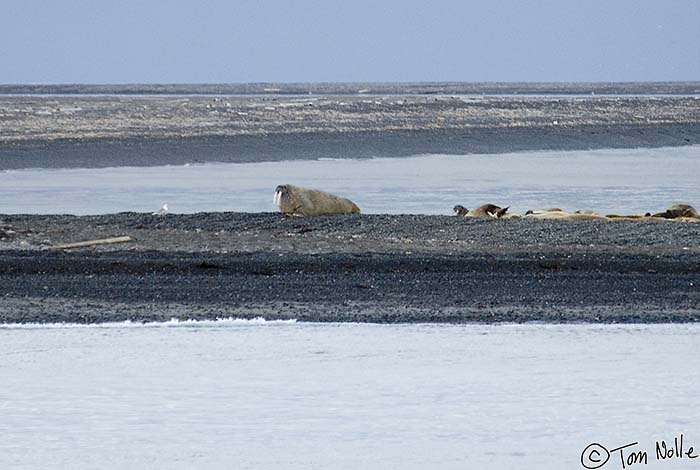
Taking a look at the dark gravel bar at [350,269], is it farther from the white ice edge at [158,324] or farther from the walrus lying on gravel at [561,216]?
the walrus lying on gravel at [561,216]

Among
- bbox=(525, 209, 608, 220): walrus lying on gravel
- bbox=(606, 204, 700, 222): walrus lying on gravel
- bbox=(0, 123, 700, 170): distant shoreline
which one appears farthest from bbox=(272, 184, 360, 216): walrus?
bbox=(0, 123, 700, 170): distant shoreline

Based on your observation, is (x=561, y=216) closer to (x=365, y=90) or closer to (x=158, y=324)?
(x=158, y=324)

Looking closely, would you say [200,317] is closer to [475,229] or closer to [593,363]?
[593,363]

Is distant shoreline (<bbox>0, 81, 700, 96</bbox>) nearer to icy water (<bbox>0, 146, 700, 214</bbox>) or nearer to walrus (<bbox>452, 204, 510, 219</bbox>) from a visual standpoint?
icy water (<bbox>0, 146, 700, 214</bbox>)

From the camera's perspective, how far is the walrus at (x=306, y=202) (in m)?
14.7

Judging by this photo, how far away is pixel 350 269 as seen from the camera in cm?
1139

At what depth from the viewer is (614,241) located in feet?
43.0

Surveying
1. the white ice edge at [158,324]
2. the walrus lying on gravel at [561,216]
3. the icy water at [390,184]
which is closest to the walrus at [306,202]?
the icy water at [390,184]

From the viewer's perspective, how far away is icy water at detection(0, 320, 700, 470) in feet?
19.5

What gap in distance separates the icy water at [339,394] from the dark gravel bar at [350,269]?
2.04 ft

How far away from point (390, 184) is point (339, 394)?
14.8m

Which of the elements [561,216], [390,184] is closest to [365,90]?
[390,184]

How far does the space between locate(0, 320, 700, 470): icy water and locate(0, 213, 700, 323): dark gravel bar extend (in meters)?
0.62

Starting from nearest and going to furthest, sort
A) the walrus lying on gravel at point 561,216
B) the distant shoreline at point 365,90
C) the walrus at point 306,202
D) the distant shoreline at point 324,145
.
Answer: the walrus lying on gravel at point 561,216 < the walrus at point 306,202 < the distant shoreline at point 324,145 < the distant shoreline at point 365,90
